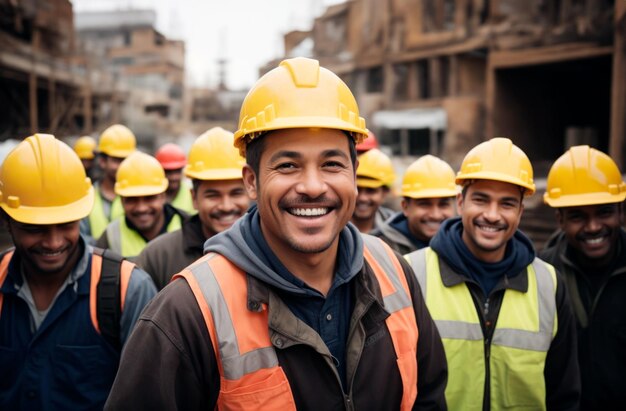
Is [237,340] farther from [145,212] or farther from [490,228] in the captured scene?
[145,212]

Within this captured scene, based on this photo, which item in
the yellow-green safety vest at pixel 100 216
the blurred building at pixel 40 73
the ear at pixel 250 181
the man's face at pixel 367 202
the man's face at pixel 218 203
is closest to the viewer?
the ear at pixel 250 181

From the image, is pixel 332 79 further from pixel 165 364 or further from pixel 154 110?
pixel 154 110

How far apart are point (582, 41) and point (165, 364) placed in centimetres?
1648

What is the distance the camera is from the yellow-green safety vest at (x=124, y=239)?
4.87 metres

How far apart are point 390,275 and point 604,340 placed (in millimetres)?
2231

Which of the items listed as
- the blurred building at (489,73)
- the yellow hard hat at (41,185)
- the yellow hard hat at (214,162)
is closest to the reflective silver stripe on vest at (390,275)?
the yellow hard hat at (41,185)

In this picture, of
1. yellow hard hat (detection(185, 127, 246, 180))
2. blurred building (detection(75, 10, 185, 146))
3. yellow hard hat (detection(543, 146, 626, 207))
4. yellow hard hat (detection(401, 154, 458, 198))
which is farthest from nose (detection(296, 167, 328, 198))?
blurred building (detection(75, 10, 185, 146))

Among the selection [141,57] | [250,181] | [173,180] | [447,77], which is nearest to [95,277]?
[250,181]

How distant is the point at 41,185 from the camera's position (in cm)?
283

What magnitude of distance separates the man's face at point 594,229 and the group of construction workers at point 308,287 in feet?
0.05

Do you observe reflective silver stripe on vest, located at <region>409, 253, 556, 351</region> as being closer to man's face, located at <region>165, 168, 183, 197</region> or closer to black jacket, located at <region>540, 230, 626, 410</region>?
black jacket, located at <region>540, 230, 626, 410</region>

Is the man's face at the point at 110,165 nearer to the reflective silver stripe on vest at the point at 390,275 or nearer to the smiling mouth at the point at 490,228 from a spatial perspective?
the smiling mouth at the point at 490,228

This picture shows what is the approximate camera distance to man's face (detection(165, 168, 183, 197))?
668 centimetres

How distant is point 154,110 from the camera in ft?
126
